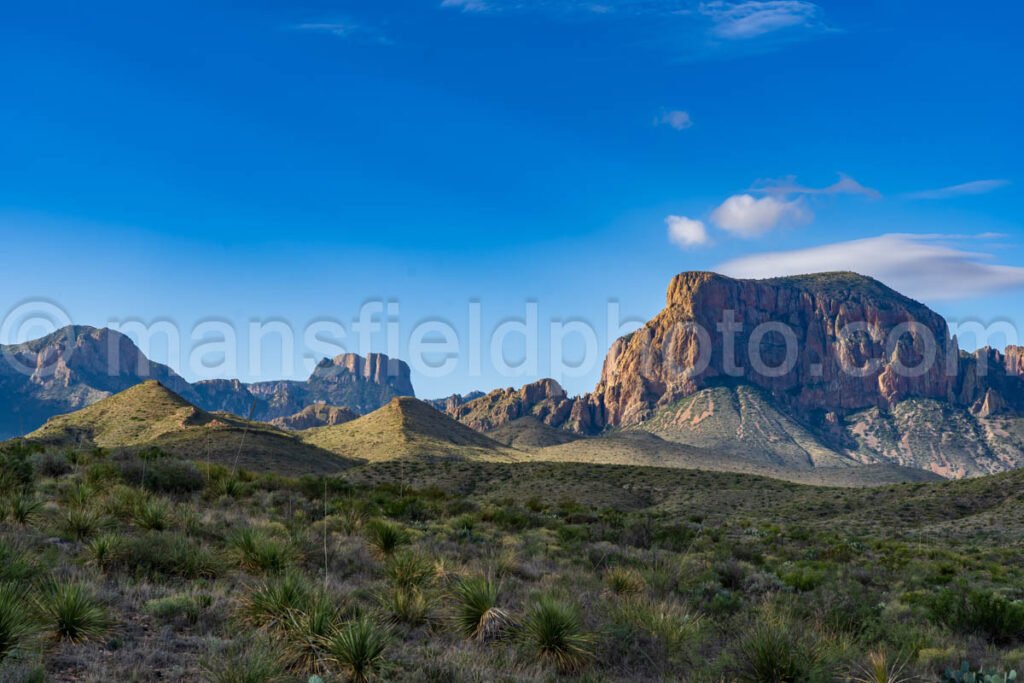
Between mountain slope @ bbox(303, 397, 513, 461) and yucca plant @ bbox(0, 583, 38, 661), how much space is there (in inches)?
3419

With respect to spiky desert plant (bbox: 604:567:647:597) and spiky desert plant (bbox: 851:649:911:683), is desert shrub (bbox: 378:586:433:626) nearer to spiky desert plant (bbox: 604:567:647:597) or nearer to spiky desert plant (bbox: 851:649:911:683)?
spiky desert plant (bbox: 604:567:647:597)

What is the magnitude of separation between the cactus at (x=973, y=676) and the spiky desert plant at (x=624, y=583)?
17.3ft

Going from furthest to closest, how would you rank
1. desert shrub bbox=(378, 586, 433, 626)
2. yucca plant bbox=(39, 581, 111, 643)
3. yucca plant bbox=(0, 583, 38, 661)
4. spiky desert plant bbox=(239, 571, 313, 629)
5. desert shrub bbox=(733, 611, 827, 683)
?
desert shrub bbox=(378, 586, 433, 626), spiky desert plant bbox=(239, 571, 313, 629), desert shrub bbox=(733, 611, 827, 683), yucca plant bbox=(39, 581, 111, 643), yucca plant bbox=(0, 583, 38, 661)

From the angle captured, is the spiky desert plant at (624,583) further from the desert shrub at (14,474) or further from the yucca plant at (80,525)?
the desert shrub at (14,474)

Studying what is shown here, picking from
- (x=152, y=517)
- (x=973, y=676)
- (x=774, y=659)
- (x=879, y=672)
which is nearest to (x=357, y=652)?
(x=774, y=659)

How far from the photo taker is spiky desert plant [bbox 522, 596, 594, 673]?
7992 mm

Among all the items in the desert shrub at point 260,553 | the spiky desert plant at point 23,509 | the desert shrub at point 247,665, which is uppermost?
the spiky desert plant at point 23,509

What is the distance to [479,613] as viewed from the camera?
9.11 m

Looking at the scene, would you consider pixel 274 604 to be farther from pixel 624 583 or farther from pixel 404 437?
pixel 404 437

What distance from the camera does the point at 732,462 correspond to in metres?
139

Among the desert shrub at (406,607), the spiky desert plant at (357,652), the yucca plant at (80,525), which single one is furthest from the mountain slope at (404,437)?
the spiky desert plant at (357,652)

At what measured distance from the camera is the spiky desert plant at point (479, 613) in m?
8.84

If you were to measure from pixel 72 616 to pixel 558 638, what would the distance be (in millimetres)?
5901

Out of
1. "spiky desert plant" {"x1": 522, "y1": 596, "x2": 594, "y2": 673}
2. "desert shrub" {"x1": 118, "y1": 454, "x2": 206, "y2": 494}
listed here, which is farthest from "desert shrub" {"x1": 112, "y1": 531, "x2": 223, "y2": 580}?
"desert shrub" {"x1": 118, "y1": 454, "x2": 206, "y2": 494}
